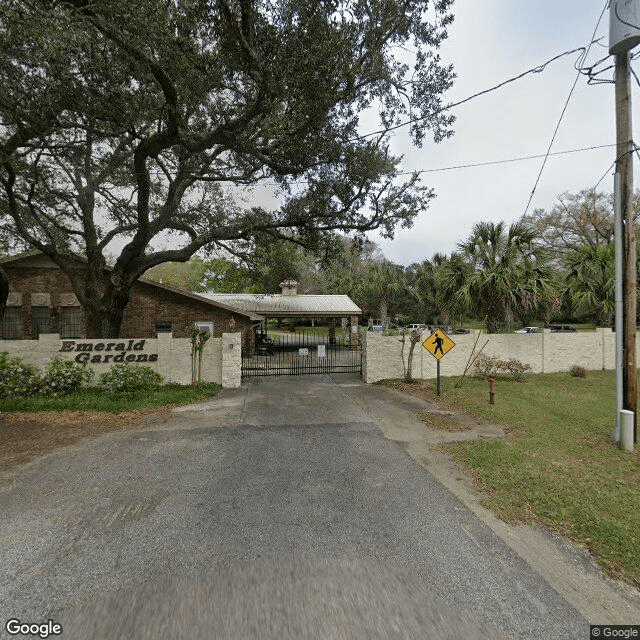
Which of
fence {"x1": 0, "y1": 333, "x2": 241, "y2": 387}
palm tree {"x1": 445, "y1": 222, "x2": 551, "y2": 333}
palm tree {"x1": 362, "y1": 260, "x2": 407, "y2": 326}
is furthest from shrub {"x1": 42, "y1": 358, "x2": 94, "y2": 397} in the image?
palm tree {"x1": 362, "y1": 260, "x2": 407, "y2": 326}

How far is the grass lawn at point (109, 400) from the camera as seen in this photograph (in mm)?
8266

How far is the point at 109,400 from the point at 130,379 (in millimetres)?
1171

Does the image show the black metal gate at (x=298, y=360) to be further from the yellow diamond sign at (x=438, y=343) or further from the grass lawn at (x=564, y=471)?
the grass lawn at (x=564, y=471)

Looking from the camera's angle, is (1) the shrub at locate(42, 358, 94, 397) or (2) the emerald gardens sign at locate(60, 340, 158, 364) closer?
(1) the shrub at locate(42, 358, 94, 397)

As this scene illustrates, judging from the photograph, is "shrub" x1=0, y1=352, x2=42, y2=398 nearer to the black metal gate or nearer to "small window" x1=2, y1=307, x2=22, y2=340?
the black metal gate

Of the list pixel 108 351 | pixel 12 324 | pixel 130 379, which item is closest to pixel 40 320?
pixel 12 324

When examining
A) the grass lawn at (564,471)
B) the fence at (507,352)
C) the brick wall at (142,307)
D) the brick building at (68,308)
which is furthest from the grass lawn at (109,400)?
the brick wall at (142,307)

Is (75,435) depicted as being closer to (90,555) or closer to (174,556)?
(90,555)

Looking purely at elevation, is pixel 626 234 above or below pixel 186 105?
below

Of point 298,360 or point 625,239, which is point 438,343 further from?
point 298,360

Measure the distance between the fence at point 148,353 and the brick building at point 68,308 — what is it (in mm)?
6032

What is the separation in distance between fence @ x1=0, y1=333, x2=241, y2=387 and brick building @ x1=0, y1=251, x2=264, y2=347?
6032 millimetres

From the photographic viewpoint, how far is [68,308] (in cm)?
1688

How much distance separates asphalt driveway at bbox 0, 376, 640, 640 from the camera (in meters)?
2.39
